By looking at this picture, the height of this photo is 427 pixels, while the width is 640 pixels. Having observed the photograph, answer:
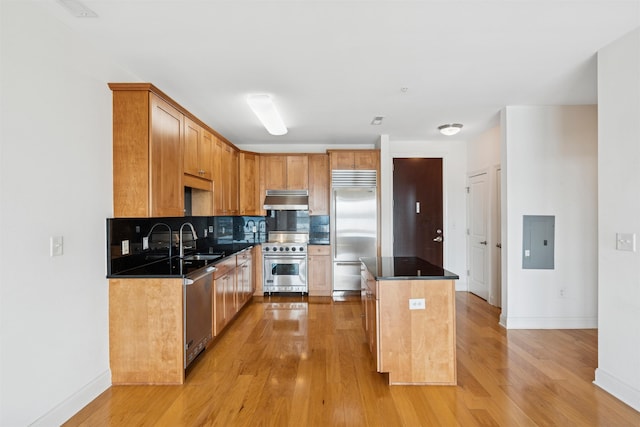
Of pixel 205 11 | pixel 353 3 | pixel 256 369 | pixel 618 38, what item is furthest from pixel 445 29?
pixel 256 369

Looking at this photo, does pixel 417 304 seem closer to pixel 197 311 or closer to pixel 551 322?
pixel 197 311

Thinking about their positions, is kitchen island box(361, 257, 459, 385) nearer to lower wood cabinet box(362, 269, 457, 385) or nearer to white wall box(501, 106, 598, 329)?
lower wood cabinet box(362, 269, 457, 385)

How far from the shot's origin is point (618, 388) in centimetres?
228

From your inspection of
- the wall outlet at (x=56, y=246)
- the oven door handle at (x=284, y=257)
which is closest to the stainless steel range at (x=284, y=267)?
the oven door handle at (x=284, y=257)

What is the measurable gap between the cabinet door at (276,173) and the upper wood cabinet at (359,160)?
33.5 inches

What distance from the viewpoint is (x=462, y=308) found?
4391 millimetres

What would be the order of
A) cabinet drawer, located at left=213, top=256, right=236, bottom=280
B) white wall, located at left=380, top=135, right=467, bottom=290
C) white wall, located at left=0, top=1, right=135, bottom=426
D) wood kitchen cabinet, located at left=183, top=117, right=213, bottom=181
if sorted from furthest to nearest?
white wall, located at left=380, top=135, right=467, bottom=290 < cabinet drawer, located at left=213, top=256, right=236, bottom=280 < wood kitchen cabinet, located at left=183, top=117, right=213, bottom=181 < white wall, located at left=0, top=1, right=135, bottom=426

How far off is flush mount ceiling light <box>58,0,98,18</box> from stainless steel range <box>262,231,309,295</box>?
12.0 ft

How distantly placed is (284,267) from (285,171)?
5.26ft

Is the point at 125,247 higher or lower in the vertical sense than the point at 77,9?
lower

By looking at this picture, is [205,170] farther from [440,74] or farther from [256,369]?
[440,74]

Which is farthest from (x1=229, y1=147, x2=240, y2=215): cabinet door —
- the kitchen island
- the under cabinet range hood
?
the kitchen island

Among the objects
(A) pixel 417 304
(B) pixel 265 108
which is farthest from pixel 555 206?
(B) pixel 265 108

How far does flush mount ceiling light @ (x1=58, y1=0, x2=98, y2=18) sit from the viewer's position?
1.81m
